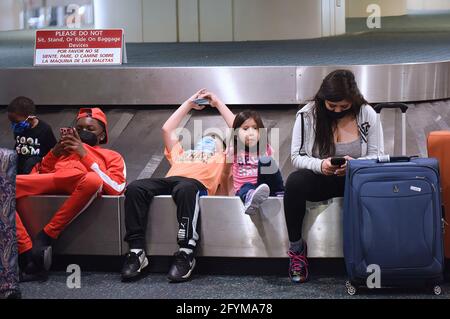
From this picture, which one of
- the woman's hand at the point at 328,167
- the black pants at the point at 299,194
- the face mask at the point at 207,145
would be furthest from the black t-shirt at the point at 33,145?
the woman's hand at the point at 328,167

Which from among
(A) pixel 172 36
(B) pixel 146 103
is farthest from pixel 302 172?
(A) pixel 172 36

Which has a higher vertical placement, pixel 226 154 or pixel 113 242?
pixel 226 154

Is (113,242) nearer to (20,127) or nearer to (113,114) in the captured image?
(20,127)

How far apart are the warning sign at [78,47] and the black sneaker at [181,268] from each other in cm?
275

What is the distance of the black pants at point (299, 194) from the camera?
4125mm

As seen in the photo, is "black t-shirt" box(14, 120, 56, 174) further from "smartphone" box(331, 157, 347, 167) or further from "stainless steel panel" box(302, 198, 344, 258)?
"smartphone" box(331, 157, 347, 167)

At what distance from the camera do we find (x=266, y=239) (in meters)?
4.27

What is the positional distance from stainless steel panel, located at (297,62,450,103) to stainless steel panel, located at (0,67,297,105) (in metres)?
0.09

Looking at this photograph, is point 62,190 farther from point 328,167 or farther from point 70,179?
point 328,167

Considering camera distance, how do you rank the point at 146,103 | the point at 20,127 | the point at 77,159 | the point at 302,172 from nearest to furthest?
the point at 302,172 < the point at 77,159 < the point at 20,127 < the point at 146,103

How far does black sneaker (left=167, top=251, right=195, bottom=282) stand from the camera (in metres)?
4.14

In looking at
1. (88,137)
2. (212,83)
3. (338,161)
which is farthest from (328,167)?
(212,83)

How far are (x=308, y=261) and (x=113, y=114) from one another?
8.59ft
